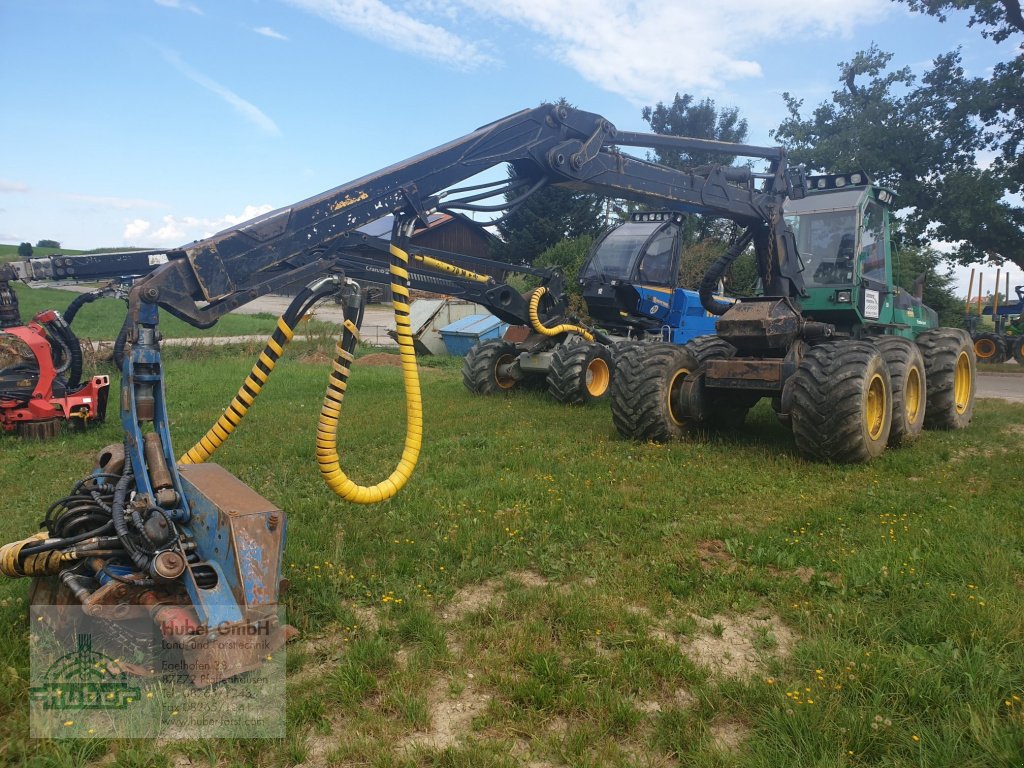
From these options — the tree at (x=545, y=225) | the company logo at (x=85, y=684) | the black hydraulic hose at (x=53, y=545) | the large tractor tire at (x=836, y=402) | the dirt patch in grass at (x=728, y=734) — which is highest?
the tree at (x=545, y=225)

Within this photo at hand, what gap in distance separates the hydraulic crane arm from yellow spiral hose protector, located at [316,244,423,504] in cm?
58

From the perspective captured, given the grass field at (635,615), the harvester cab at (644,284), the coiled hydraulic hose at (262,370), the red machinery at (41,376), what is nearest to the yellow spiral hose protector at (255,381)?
the coiled hydraulic hose at (262,370)

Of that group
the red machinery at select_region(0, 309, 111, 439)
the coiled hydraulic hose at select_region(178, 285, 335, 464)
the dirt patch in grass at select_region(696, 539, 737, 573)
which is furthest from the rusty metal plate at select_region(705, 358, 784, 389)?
the red machinery at select_region(0, 309, 111, 439)

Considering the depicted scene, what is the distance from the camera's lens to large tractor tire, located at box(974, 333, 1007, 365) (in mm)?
20688

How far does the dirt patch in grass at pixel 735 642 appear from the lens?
3.24 metres

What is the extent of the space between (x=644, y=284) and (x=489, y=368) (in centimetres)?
302

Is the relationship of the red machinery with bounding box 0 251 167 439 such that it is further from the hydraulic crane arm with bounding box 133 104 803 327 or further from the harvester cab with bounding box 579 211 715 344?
the harvester cab with bounding box 579 211 715 344

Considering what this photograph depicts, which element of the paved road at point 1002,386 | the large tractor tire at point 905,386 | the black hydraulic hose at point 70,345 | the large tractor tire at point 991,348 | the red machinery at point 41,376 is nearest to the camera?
the large tractor tire at point 905,386

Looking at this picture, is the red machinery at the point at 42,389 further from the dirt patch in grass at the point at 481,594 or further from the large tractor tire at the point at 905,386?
the large tractor tire at the point at 905,386

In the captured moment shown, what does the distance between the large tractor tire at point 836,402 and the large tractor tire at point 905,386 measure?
49cm

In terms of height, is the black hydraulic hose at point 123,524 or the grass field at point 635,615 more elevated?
the black hydraulic hose at point 123,524

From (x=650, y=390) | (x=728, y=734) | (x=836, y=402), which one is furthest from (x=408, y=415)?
(x=836, y=402)

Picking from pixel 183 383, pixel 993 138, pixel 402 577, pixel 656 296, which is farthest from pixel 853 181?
pixel 993 138

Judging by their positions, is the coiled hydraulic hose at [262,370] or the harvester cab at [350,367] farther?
the coiled hydraulic hose at [262,370]
